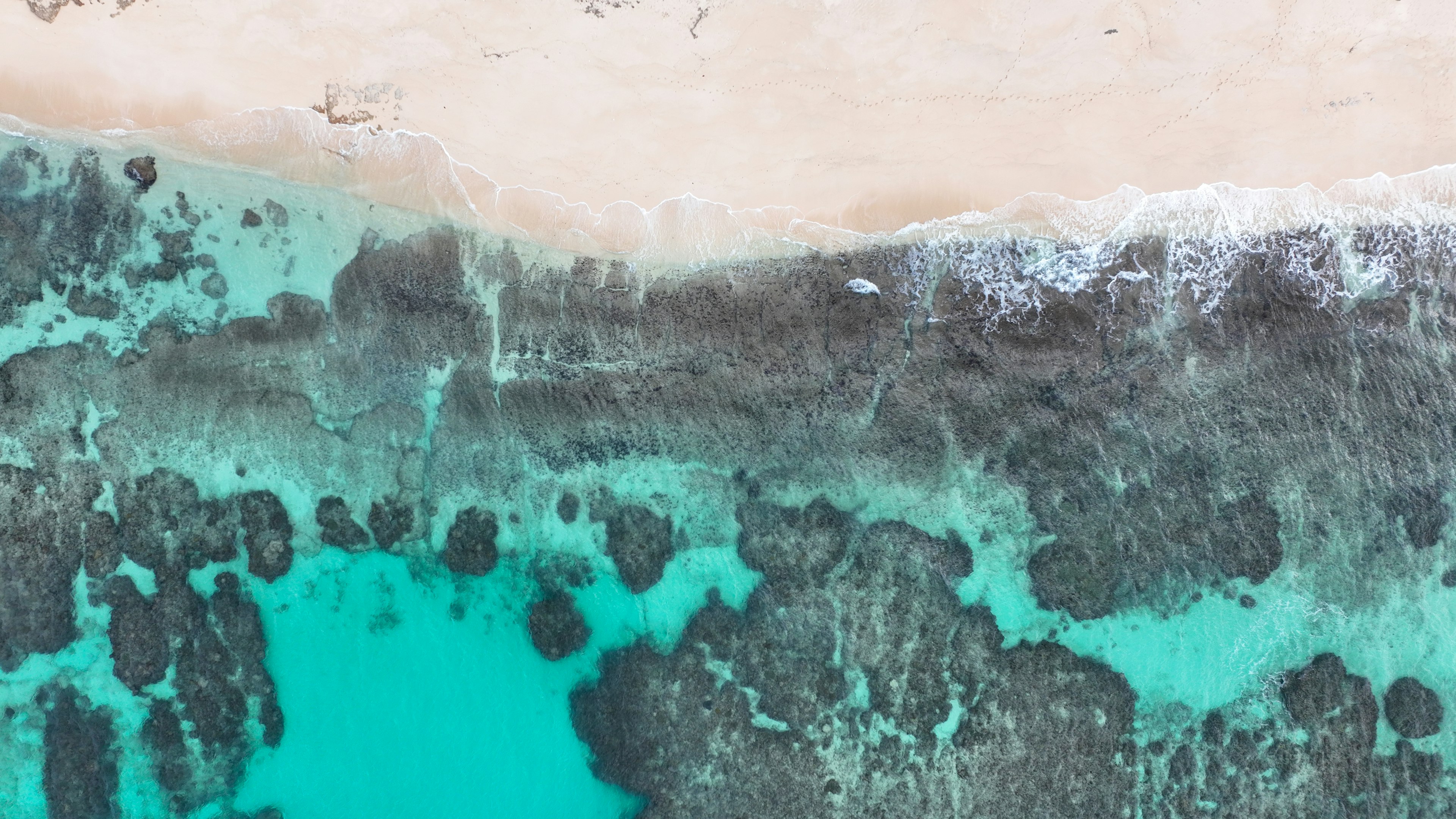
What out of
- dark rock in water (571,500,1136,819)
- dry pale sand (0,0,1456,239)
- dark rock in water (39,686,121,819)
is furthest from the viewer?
dry pale sand (0,0,1456,239)

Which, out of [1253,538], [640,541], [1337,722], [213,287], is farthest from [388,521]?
[1337,722]

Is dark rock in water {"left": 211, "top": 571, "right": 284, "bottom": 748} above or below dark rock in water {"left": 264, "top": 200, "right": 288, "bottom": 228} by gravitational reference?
below

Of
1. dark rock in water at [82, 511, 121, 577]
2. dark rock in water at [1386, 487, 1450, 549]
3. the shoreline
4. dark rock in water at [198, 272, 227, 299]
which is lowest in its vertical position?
dark rock in water at [1386, 487, 1450, 549]

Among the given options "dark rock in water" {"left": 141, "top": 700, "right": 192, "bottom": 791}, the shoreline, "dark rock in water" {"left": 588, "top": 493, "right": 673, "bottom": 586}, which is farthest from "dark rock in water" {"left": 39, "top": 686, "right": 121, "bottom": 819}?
the shoreline

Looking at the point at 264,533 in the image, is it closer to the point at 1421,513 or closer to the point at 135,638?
the point at 135,638

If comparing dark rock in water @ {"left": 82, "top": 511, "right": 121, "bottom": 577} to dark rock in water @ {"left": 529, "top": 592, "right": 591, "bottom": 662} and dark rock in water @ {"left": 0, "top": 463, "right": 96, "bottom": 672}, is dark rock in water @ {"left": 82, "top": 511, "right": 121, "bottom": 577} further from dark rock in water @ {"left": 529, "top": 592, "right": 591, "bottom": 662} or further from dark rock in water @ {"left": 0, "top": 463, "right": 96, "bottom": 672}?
dark rock in water @ {"left": 529, "top": 592, "right": 591, "bottom": 662}

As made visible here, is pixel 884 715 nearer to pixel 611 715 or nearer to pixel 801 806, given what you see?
pixel 801 806

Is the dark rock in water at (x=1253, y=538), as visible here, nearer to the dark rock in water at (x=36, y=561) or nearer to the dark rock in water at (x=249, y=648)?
the dark rock in water at (x=249, y=648)
